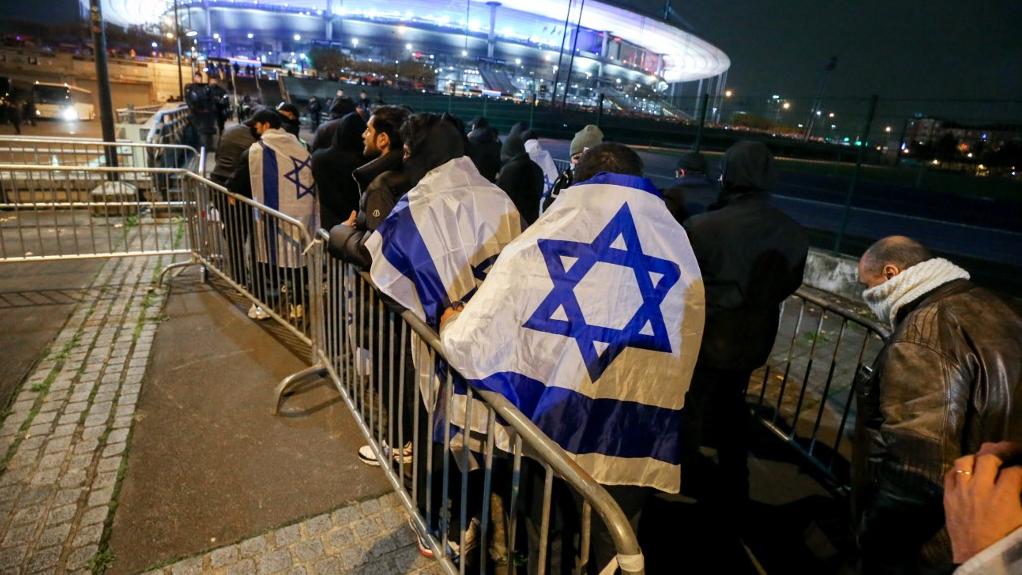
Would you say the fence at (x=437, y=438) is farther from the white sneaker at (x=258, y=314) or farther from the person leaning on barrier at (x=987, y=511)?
the person leaning on barrier at (x=987, y=511)

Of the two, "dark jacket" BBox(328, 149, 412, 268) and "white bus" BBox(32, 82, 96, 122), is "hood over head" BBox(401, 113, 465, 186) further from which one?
"white bus" BBox(32, 82, 96, 122)

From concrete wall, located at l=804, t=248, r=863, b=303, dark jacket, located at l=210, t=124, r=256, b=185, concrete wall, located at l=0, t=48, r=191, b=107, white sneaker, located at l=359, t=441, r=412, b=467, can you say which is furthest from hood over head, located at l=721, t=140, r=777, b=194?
concrete wall, located at l=0, t=48, r=191, b=107

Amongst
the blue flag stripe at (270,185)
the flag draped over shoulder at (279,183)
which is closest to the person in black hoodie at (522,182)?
the flag draped over shoulder at (279,183)

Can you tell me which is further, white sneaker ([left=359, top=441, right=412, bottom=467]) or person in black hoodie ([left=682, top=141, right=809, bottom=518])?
white sneaker ([left=359, top=441, right=412, bottom=467])

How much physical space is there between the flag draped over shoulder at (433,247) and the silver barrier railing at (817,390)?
7.00 feet

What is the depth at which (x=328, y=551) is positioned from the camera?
8.69 ft

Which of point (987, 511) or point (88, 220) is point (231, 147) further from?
point (987, 511)

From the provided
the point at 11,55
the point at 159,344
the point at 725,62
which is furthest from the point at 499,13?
the point at 159,344

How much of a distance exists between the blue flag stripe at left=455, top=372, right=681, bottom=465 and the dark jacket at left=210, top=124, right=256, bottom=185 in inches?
204

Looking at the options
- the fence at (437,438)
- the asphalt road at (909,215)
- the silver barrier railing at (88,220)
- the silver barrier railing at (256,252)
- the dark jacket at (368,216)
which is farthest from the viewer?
the asphalt road at (909,215)

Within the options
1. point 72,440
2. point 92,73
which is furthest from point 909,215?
point 92,73

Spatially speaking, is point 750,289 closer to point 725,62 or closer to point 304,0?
point 304,0

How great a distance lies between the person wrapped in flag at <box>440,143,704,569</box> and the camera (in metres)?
1.86

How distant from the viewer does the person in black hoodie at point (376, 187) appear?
2.91 m
